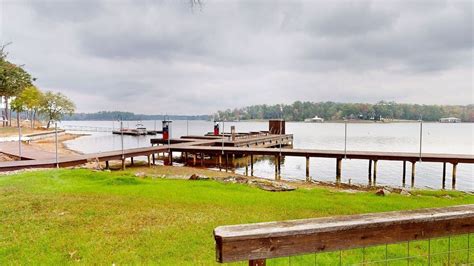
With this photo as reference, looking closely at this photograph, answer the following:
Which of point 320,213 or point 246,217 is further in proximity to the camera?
point 320,213

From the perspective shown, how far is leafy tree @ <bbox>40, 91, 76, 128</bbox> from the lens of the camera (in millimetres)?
66000

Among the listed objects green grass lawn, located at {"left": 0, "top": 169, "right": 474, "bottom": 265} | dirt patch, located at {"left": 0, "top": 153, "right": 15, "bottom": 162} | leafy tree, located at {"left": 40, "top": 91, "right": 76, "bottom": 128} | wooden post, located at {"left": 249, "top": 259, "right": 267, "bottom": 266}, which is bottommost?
dirt patch, located at {"left": 0, "top": 153, "right": 15, "bottom": 162}

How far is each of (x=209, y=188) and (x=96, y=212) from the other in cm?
374

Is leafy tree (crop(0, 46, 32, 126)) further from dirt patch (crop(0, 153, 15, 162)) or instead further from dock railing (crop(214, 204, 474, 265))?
dock railing (crop(214, 204, 474, 265))

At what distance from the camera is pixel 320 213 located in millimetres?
6879

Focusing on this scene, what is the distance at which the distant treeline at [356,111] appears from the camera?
85438 mm

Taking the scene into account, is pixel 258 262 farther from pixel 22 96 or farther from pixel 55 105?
pixel 55 105

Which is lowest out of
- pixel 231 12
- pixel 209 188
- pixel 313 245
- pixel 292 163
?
pixel 292 163

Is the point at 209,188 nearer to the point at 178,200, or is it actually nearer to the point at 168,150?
the point at 178,200

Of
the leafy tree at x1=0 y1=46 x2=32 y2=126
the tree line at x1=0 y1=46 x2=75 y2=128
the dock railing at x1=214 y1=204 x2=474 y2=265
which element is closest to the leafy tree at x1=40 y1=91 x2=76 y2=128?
the tree line at x1=0 y1=46 x2=75 y2=128

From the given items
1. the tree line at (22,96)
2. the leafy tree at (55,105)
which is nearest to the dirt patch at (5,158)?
the tree line at (22,96)

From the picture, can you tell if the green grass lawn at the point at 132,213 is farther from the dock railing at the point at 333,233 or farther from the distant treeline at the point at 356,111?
the distant treeline at the point at 356,111

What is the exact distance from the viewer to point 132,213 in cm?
666

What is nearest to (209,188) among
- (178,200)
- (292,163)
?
(178,200)
